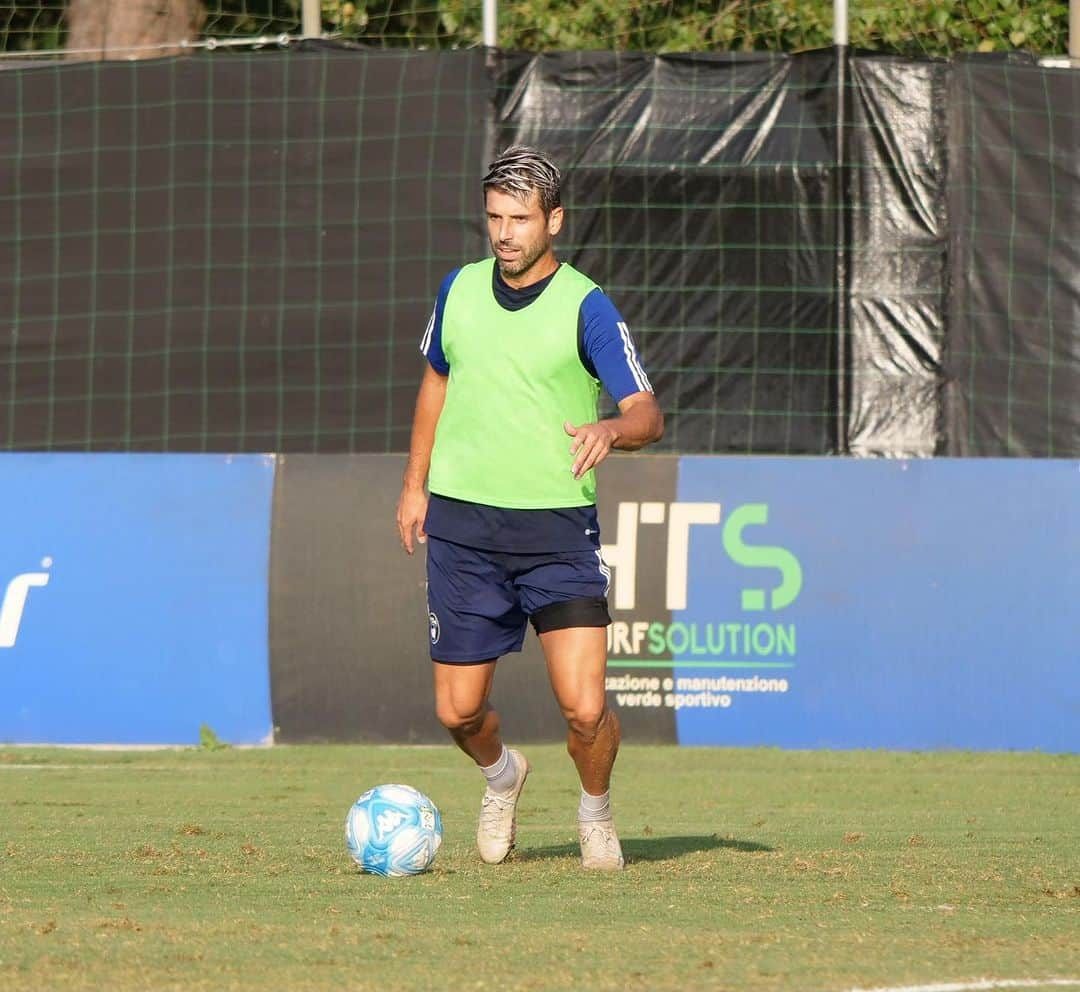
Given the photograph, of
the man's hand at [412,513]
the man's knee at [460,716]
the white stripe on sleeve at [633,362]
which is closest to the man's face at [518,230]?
the white stripe on sleeve at [633,362]

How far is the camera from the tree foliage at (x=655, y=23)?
510 inches

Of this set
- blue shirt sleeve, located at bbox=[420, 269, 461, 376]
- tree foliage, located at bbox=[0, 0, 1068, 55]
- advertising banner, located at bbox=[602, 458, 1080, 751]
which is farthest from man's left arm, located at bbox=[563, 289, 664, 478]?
tree foliage, located at bbox=[0, 0, 1068, 55]

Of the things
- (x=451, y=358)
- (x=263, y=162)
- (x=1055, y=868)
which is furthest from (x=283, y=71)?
(x=1055, y=868)

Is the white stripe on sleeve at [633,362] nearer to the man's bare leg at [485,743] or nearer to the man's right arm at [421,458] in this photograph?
the man's right arm at [421,458]

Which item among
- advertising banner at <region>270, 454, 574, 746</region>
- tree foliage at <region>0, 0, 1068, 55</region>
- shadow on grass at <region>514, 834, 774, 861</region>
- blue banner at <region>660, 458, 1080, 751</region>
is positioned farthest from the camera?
tree foliage at <region>0, 0, 1068, 55</region>

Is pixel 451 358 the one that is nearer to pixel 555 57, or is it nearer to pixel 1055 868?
pixel 1055 868

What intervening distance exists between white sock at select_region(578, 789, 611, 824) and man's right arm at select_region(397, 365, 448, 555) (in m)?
Answer: 1.02

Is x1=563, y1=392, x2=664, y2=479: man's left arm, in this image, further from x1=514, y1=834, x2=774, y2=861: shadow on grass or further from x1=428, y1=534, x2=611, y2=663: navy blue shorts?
x1=514, y1=834, x2=774, y2=861: shadow on grass

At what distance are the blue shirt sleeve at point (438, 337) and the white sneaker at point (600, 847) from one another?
1563 mm

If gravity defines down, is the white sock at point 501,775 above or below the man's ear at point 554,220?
below

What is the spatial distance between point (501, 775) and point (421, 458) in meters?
1.09

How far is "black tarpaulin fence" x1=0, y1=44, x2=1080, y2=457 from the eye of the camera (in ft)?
37.7

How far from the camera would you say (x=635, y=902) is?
19.3 ft

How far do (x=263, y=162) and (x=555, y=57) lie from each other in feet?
5.90
